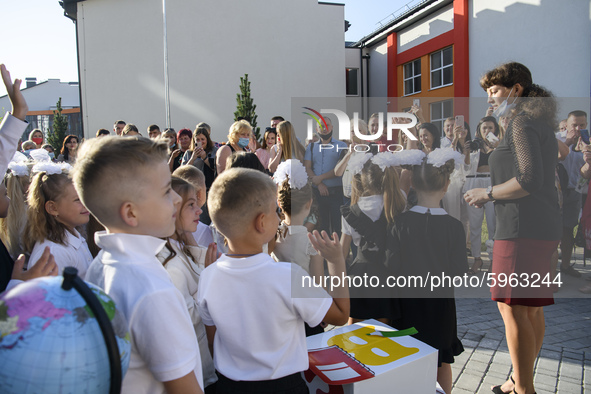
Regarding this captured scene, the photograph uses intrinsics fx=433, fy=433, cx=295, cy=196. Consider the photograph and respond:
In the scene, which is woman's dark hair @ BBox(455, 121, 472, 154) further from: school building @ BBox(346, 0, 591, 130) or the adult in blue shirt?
the adult in blue shirt

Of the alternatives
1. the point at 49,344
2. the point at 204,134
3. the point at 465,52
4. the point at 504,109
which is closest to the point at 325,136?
the point at 504,109

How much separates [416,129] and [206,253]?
1.34 m

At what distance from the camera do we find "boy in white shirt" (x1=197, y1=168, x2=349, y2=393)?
1688 mm

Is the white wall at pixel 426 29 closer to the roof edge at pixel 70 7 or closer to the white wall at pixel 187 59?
the white wall at pixel 187 59

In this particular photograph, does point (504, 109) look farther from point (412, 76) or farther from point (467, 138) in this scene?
point (412, 76)

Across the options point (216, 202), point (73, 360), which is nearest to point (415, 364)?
point (216, 202)

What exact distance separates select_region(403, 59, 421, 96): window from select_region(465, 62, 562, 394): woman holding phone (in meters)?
17.4

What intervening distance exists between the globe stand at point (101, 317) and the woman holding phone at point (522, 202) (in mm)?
2146

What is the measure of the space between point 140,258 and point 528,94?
2401mm

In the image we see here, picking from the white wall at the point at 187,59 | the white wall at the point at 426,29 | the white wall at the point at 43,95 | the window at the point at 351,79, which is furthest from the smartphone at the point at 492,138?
the white wall at the point at 43,95

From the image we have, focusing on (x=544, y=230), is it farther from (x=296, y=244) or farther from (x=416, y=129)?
(x=296, y=244)

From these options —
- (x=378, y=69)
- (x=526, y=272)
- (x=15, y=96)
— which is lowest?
(x=526, y=272)

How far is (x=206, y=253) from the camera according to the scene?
7.52ft

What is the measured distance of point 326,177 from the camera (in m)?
2.37
